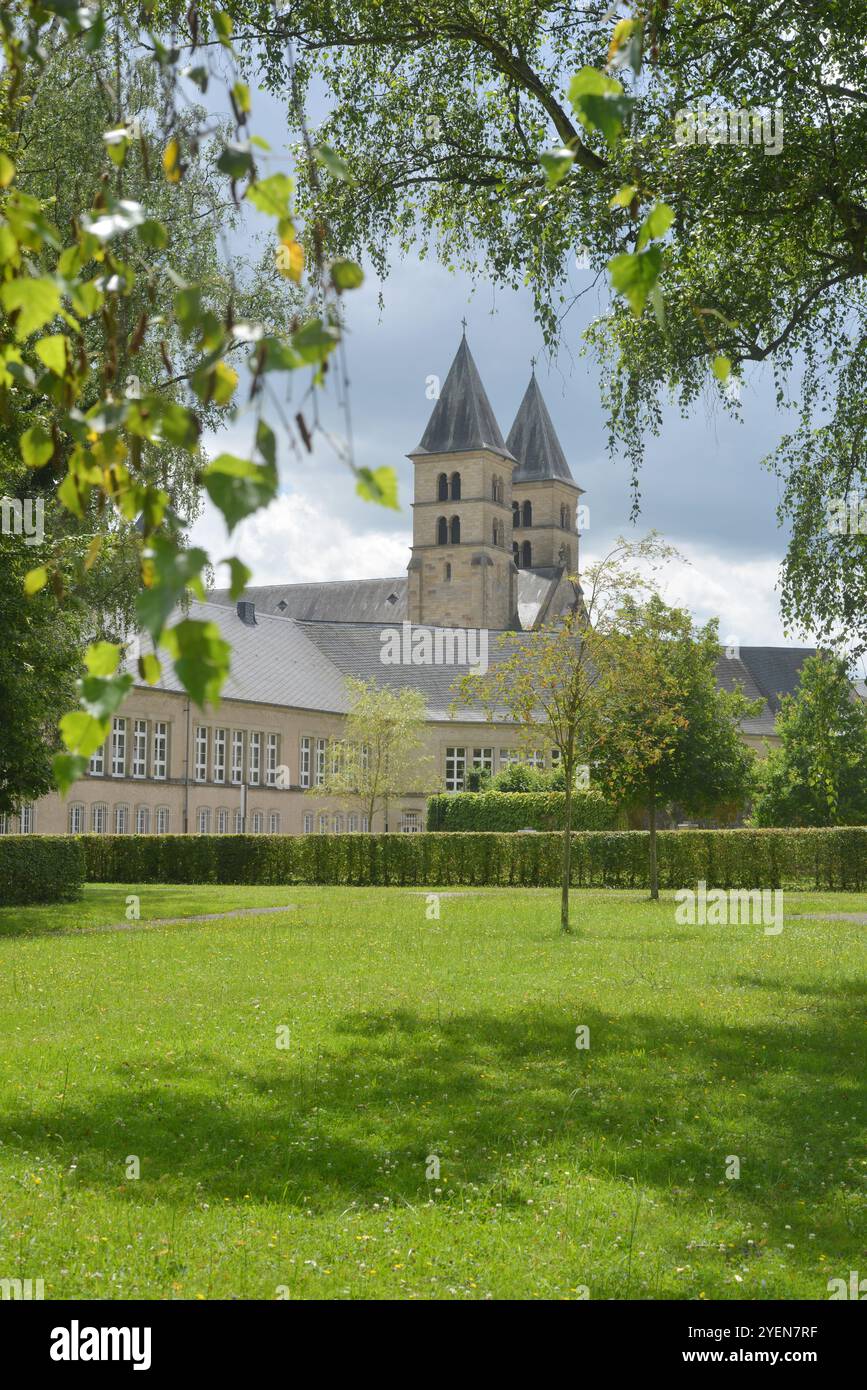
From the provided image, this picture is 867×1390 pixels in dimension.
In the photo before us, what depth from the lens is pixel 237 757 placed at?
2395 inches

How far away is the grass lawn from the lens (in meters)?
5.89

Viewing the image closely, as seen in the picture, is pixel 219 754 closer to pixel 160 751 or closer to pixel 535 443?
pixel 160 751

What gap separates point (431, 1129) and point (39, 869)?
21985 mm

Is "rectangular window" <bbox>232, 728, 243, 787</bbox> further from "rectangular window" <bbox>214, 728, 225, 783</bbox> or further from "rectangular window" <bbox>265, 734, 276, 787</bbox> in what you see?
"rectangular window" <bbox>265, 734, 276, 787</bbox>

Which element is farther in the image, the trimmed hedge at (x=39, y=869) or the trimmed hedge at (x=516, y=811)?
the trimmed hedge at (x=516, y=811)

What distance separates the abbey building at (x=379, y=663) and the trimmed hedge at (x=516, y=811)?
8.07 m

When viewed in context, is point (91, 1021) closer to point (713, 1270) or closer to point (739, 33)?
point (713, 1270)

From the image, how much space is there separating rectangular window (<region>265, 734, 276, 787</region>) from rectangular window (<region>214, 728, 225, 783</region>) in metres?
3.03

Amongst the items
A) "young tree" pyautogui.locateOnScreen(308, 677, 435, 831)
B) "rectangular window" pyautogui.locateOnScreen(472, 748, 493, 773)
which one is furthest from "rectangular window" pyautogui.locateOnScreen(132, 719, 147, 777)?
"rectangular window" pyautogui.locateOnScreen(472, 748, 493, 773)

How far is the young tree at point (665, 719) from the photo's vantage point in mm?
24719

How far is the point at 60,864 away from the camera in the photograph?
28984 millimetres

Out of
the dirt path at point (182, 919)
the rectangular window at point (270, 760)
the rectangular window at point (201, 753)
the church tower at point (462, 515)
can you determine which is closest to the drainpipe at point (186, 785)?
the rectangular window at point (201, 753)

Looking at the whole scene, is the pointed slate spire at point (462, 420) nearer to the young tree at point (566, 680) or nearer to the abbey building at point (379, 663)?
the abbey building at point (379, 663)
